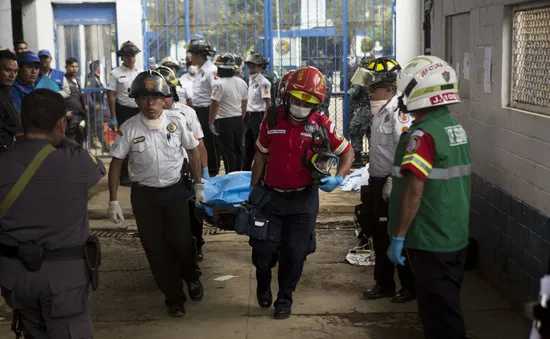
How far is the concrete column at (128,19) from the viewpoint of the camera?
15.1 m

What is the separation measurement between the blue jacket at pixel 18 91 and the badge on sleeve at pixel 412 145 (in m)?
5.05

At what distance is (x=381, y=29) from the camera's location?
593 inches

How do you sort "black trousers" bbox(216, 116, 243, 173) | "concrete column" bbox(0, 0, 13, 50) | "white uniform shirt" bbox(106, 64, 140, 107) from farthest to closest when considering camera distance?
"concrete column" bbox(0, 0, 13, 50) < "white uniform shirt" bbox(106, 64, 140, 107) < "black trousers" bbox(216, 116, 243, 173)

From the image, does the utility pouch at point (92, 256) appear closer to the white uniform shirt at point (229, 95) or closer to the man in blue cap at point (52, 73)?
the white uniform shirt at point (229, 95)

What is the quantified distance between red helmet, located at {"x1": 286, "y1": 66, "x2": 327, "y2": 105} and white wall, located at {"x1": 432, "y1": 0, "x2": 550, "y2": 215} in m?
1.52

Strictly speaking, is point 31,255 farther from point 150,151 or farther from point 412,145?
Result: point 150,151

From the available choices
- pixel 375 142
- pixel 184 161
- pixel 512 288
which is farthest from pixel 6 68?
pixel 512 288

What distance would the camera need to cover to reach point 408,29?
40.8ft

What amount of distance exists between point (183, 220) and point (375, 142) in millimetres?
1658

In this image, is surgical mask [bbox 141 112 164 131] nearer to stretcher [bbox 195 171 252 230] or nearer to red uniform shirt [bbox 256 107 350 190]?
red uniform shirt [bbox 256 107 350 190]

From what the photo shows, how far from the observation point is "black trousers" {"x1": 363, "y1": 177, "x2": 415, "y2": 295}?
21.7ft

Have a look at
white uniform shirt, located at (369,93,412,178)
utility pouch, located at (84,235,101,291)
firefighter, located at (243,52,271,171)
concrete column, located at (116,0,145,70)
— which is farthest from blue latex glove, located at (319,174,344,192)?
concrete column, located at (116,0,145,70)

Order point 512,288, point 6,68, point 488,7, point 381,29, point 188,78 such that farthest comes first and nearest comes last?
point 381,29 → point 188,78 → point 6,68 → point 488,7 → point 512,288

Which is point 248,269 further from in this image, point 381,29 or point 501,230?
point 381,29
